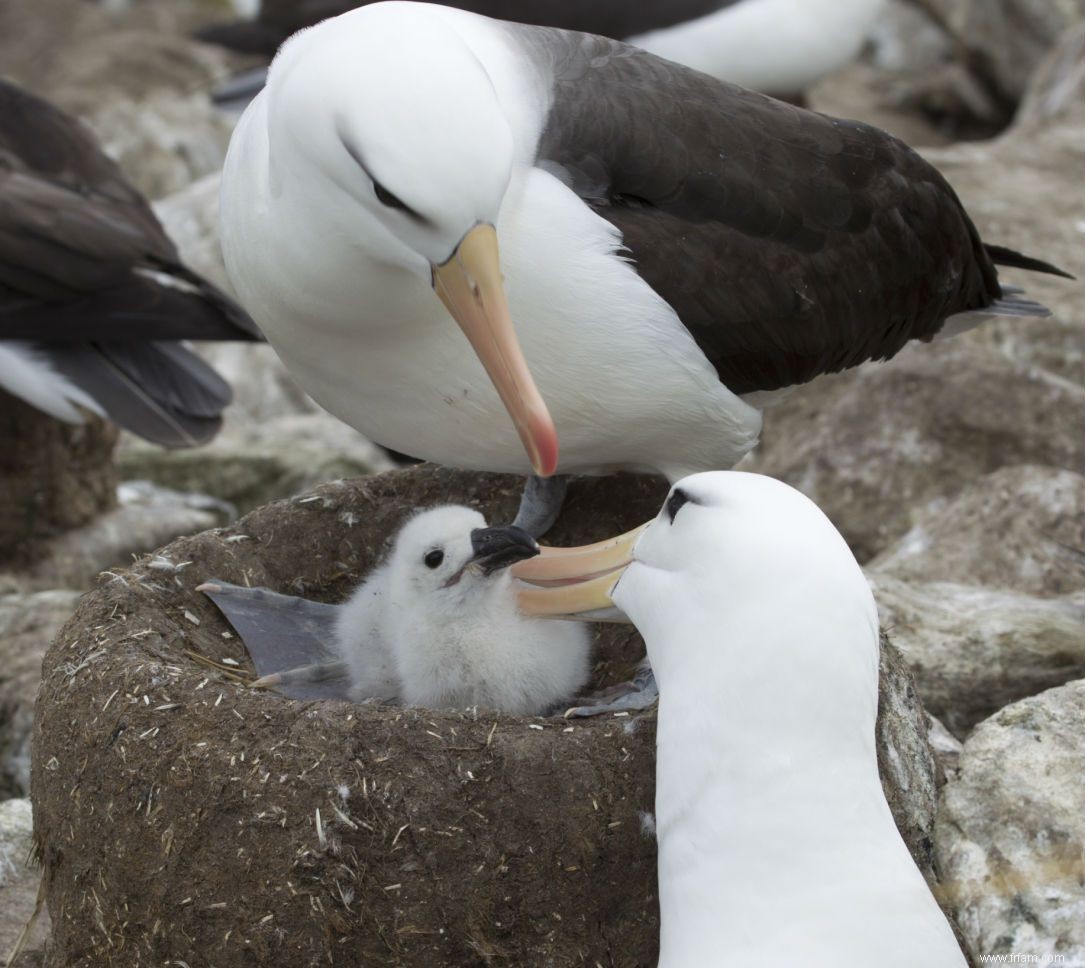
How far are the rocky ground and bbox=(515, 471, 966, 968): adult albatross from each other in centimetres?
36

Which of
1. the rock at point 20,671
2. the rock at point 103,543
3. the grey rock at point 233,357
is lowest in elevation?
the grey rock at point 233,357

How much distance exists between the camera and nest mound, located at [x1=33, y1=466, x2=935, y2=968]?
10.8 ft

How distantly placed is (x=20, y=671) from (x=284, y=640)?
4.29ft

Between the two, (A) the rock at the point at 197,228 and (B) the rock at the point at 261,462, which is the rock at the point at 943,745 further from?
(A) the rock at the point at 197,228

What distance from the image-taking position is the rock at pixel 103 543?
22.1 feet

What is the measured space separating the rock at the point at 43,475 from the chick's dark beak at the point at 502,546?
9.30 ft

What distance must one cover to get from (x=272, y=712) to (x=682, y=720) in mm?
879

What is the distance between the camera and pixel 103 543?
22.3ft

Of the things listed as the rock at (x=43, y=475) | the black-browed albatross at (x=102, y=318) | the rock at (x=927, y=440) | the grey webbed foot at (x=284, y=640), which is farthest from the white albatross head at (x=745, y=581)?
the rock at (x=43, y=475)

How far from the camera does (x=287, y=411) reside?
9.09 m

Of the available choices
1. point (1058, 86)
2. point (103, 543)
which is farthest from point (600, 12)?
point (103, 543)

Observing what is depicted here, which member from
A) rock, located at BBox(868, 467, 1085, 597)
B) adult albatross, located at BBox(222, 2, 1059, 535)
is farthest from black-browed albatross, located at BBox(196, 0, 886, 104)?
adult albatross, located at BBox(222, 2, 1059, 535)

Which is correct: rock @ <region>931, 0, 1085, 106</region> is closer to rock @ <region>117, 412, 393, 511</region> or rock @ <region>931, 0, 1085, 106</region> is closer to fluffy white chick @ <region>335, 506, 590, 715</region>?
rock @ <region>117, 412, 393, 511</region>

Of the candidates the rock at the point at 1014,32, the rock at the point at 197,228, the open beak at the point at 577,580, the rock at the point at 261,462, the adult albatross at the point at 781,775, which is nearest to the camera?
the adult albatross at the point at 781,775
